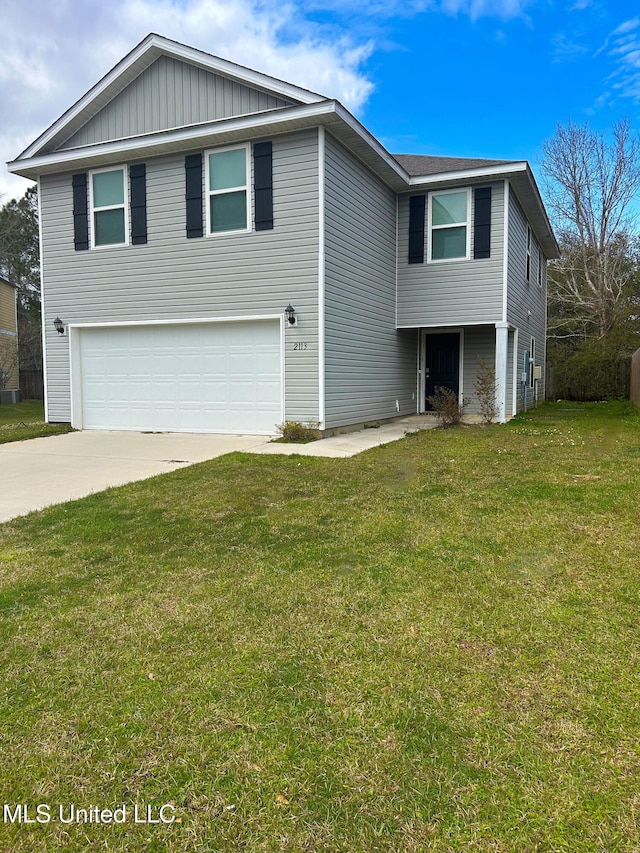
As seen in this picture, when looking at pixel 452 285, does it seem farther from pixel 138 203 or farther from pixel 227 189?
pixel 138 203

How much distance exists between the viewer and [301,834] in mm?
1601

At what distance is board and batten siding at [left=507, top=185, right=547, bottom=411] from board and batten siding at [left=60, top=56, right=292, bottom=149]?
5.66 m

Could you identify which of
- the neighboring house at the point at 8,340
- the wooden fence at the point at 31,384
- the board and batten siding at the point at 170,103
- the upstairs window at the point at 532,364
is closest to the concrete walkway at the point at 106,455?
the board and batten siding at the point at 170,103

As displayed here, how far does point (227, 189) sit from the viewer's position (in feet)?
32.4

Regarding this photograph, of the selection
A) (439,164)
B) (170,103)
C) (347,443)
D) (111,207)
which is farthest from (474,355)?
(111,207)

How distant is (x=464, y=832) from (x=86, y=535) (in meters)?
3.51

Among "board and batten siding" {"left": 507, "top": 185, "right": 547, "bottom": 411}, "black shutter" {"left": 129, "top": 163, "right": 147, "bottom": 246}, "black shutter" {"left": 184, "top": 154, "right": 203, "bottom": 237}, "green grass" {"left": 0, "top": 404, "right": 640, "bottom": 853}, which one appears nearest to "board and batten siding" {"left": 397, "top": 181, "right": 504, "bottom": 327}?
"board and batten siding" {"left": 507, "top": 185, "right": 547, "bottom": 411}

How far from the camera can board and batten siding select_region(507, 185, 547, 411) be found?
12.2 meters

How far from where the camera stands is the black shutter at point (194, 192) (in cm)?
1000

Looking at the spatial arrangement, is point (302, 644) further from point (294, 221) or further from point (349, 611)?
point (294, 221)

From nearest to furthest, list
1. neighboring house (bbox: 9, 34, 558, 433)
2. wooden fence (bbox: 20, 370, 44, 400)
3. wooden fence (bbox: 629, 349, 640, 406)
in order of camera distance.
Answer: neighboring house (bbox: 9, 34, 558, 433) → wooden fence (bbox: 629, 349, 640, 406) → wooden fence (bbox: 20, 370, 44, 400)

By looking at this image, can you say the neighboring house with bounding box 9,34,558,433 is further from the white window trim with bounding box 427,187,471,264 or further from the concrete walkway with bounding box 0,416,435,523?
the concrete walkway with bounding box 0,416,435,523

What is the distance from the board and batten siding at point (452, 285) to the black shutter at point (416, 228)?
0.33ft

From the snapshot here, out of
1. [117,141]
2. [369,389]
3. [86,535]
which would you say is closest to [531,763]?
[86,535]
